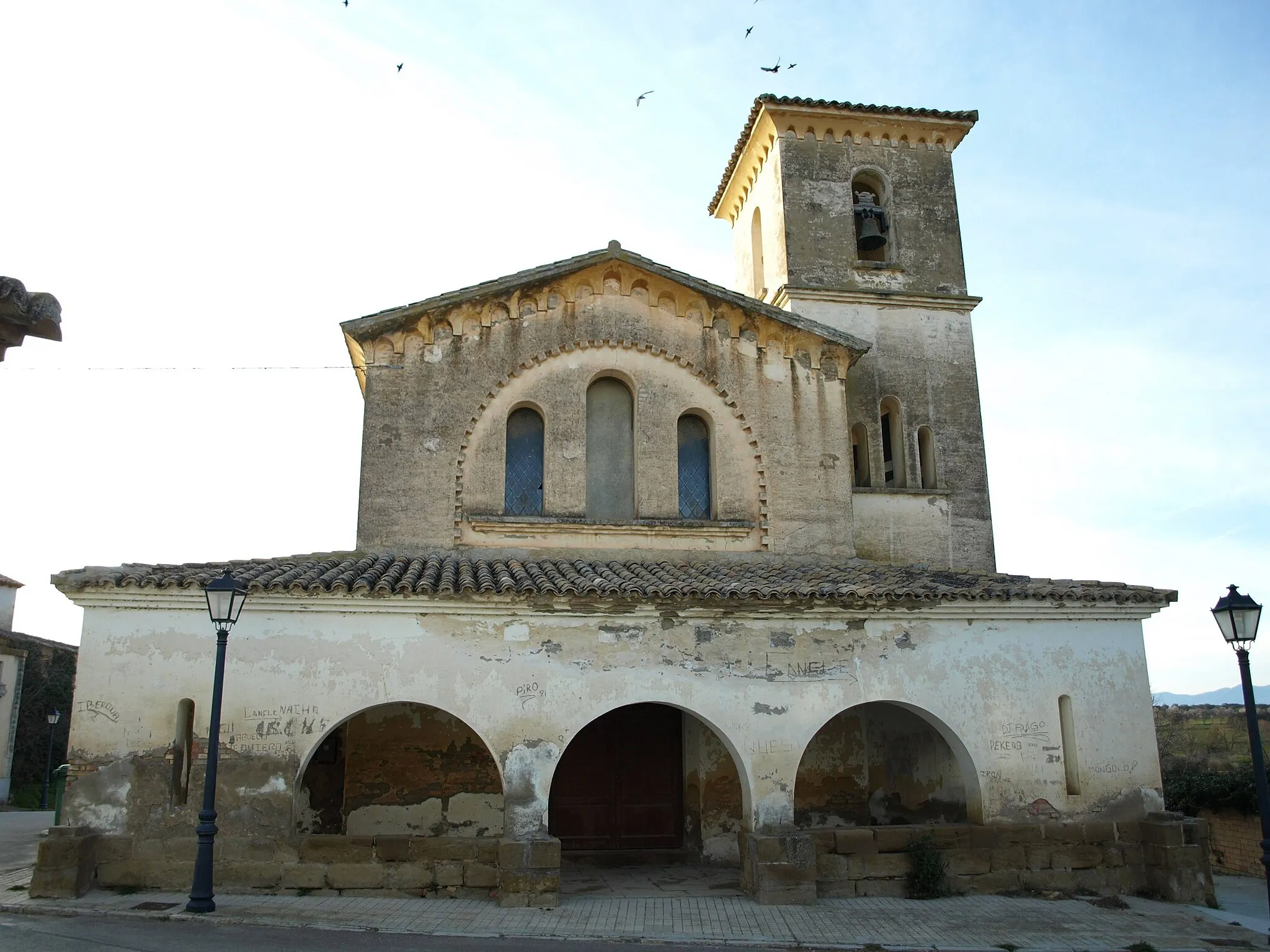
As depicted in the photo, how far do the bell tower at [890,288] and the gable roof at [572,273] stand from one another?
1.92 metres

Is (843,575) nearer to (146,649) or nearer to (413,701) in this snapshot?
(413,701)

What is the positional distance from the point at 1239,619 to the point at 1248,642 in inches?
11.7

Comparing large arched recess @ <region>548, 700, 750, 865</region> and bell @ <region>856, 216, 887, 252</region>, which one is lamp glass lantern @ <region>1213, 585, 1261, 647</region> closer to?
large arched recess @ <region>548, 700, 750, 865</region>

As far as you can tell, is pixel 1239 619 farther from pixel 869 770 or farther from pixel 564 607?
pixel 564 607

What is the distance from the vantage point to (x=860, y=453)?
18953 mm

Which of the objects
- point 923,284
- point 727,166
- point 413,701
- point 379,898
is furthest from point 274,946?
point 727,166

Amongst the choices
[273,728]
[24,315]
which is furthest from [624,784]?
[24,315]

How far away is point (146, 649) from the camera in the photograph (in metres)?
12.4

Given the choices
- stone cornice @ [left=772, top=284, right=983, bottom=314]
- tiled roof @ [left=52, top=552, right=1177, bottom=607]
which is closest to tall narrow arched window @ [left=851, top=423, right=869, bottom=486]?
stone cornice @ [left=772, top=284, right=983, bottom=314]

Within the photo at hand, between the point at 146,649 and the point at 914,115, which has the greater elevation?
the point at 914,115

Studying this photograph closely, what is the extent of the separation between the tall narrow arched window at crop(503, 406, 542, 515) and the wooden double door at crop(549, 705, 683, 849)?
3687 millimetres

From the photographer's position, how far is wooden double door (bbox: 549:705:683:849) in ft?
51.5

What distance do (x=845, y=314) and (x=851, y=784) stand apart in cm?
906

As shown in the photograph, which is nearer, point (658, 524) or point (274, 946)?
point (274, 946)
